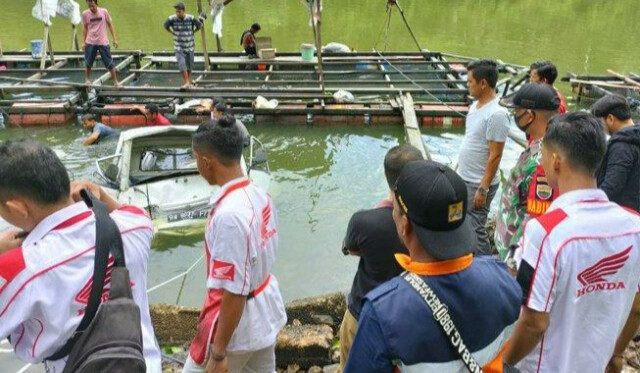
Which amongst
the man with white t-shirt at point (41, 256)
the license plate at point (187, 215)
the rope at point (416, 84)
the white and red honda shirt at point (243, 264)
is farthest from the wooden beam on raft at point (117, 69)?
the man with white t-shirt at point (41, 256)

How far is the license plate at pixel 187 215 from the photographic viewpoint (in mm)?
6352

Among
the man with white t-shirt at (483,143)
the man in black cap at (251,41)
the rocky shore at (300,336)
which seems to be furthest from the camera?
the man in black cap at (251,41)

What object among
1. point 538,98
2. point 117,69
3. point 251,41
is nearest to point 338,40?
point 251,41

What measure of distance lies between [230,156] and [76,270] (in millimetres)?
1026

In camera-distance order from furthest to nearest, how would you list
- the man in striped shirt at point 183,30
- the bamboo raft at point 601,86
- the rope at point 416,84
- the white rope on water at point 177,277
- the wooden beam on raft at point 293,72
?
the wooden beam on raft at point 293,72 → the bamboo raft at point 601,86 → the man in striped shirt at point 183,30 → the rope at point 416,84 → the white rope on water at point 177,277

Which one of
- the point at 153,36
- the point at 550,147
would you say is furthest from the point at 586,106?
the point at 153,36

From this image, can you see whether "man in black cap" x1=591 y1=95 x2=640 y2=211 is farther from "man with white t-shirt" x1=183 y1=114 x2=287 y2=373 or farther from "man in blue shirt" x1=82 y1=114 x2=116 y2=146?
"man in blue shirt" x1=82 y1=114 x2=116 y2=146

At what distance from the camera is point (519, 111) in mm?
3578

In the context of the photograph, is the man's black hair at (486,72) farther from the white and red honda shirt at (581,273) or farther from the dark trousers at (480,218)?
the white and red honda shirt at (581,273)

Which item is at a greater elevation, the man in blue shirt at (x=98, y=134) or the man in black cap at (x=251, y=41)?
the man in black cap at (x=251, y=41)

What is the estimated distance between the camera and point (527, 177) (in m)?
3.31

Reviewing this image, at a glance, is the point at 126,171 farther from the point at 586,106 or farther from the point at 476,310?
the point at 586,106

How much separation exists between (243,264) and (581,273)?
1449 millimetres

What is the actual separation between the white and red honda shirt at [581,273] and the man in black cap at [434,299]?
0.51 meters
